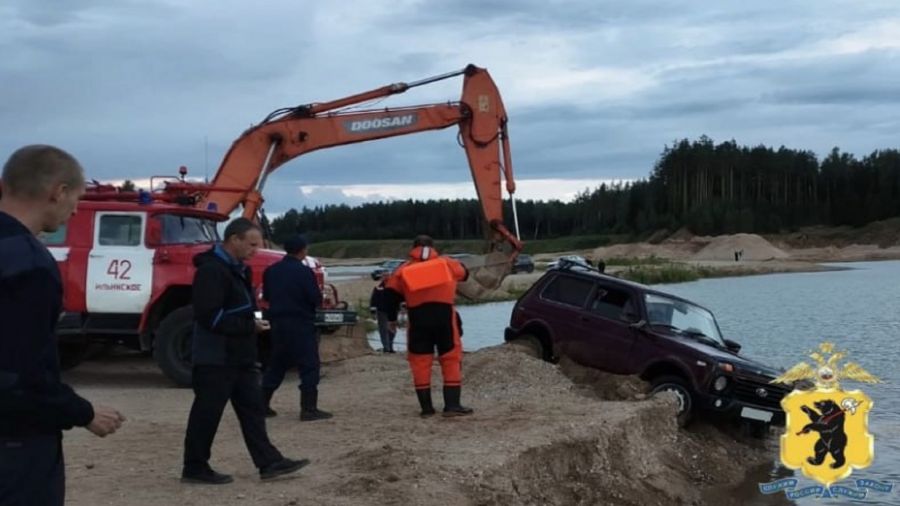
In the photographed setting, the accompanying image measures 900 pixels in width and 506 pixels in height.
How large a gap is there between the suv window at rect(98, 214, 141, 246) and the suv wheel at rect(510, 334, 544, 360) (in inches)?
211

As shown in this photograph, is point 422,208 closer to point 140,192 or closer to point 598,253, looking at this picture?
point 598,253

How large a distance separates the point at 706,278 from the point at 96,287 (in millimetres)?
59188

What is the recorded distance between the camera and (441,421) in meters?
10.2

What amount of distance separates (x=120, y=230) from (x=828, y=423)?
32.3 ft

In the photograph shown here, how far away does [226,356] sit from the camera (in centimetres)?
717

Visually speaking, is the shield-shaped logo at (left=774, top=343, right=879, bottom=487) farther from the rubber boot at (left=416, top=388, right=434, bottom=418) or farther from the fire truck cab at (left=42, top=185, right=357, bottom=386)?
the fire truck cab at (left=42, top=185, right=357, bottom=386)

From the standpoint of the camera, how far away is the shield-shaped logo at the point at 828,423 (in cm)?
643

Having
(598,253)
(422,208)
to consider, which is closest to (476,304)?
(598,253)

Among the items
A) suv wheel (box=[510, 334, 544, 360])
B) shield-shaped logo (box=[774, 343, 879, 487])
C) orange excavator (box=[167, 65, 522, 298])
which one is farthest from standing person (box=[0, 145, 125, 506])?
orange excavator (box=[167, 65, 522, 298])

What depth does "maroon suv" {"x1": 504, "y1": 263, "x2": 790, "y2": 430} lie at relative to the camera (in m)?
11.6

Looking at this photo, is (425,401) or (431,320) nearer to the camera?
(431,320)

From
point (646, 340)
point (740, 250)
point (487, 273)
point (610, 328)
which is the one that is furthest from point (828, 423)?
point (740, 250)

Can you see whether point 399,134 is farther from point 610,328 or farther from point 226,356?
point 226,356

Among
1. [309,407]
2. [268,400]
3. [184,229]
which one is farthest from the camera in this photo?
[184,229]
